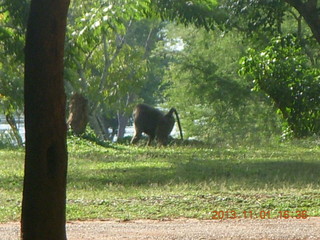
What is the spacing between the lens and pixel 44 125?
7.48 meters

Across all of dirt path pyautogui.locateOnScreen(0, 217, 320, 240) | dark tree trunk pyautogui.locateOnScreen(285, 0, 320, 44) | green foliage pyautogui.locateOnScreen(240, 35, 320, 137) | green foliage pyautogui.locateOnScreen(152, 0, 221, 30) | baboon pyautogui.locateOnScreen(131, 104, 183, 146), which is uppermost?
green foliage pyautogui.locateOnScreen(152, 0, 221, 30)

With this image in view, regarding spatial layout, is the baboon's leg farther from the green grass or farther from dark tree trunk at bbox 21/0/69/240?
dark tree trunk at bbox 21/0/69/240

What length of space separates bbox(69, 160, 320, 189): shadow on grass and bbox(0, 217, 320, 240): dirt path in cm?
400

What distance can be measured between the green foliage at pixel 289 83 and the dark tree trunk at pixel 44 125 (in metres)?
12.7

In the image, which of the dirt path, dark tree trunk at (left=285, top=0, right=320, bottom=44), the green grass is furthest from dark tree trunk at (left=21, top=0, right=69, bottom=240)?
dark tree trunk at (left=285, top=0, right=320, bottom=44)

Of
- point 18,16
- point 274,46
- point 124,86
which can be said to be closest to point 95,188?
point 18,16

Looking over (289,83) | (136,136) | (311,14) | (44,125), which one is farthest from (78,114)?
(44,125)

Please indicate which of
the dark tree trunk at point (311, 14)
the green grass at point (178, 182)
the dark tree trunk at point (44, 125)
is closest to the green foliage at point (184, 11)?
the green grass at point (178, 182)

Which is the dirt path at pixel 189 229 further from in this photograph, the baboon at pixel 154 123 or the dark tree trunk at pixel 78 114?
A: the baboon at pixel 154 123

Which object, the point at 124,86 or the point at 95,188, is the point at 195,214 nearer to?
the point at 95,188

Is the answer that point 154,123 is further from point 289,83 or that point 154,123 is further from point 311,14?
point 311,14

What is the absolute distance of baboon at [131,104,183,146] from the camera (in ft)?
87.7

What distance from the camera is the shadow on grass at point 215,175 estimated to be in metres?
15.6

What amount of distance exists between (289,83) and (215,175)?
468 cm
